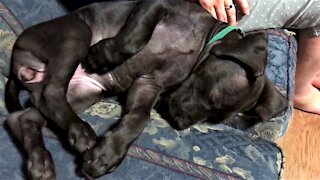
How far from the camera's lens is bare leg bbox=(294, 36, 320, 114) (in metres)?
1.98

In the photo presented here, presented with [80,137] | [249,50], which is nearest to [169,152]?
[80,137]

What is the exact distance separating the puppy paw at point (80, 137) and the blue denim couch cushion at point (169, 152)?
4cm

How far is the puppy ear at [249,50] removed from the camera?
53.6 inches

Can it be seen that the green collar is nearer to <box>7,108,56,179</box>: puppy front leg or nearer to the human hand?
the human hand

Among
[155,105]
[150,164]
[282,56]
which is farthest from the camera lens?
[282,56]

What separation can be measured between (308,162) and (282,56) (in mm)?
483

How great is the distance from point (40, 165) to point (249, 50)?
581mm

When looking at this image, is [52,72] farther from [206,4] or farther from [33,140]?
[206,4]

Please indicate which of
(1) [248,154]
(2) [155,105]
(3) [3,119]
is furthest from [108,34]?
(1) [248,154]

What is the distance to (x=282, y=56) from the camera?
1777mm

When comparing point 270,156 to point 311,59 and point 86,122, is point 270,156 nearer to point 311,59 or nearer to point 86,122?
point 86,122

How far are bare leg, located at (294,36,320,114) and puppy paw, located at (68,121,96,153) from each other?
101 centimetres

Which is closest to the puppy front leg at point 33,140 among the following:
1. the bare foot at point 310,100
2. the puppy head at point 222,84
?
the puppy head at point 222,84

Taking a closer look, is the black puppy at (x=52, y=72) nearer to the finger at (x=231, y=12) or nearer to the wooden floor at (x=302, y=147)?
the finger at (x=231, y=12)
